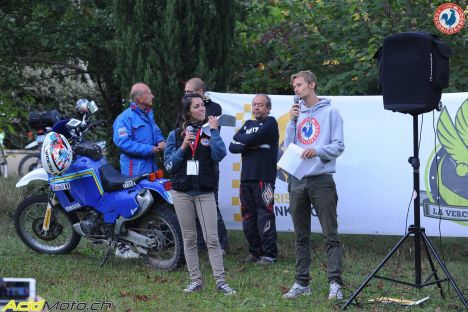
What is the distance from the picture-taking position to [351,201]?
374 inches

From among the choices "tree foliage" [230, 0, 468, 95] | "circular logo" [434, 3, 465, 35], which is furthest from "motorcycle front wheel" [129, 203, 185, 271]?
"circular logo" [434, 3, 465, 35]

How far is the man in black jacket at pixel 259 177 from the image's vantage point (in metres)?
8.80

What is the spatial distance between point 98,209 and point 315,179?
2795 millimetres

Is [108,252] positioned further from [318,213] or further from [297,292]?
[318,213]

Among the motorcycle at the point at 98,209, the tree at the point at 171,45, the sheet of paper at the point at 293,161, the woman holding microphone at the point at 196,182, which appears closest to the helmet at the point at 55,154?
the motorcycle at the point at 98,209

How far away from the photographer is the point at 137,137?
8.92m

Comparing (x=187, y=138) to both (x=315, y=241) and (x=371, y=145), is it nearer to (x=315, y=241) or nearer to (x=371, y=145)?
(x=371, y=145)

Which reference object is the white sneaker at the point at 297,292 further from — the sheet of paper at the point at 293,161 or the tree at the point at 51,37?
the tree at the point at 51,37

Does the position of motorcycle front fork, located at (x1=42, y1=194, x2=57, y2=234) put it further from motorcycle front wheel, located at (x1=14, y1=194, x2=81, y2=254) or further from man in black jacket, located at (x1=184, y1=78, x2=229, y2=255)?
man in black jacket, located at (x1=184, y1=78, x2=229, y2=255)

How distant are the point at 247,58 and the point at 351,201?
3821 millimetres

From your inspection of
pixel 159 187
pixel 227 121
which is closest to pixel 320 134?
pixel 159 187

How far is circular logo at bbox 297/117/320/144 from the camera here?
7.05 metres

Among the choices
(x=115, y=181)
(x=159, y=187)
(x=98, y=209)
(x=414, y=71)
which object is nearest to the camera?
(x=414, y=71)

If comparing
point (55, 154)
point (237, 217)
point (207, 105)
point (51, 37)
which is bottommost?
point (237, 217)
